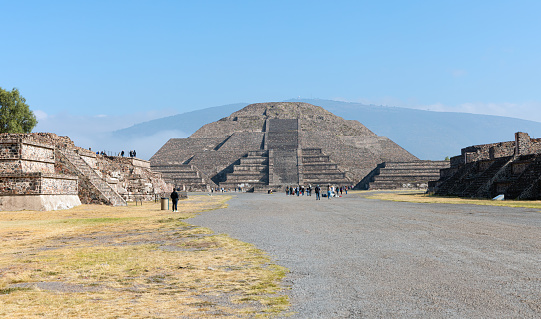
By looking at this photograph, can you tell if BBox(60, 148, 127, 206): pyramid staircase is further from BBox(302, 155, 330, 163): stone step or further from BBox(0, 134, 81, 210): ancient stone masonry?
BBox(302, 155, 330, 163): stone step

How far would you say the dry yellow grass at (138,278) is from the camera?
16.8 feet

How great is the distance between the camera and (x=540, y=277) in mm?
6418

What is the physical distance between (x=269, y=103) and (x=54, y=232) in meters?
99.3

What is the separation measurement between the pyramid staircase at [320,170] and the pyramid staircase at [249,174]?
5593 millimetres

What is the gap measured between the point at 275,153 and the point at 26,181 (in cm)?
5361

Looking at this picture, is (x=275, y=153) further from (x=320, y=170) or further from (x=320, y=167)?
(x=320, y=170)

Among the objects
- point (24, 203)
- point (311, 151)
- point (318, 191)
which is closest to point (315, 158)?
point (311, 151)

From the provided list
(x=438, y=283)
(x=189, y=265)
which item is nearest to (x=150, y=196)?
(x=189, y=265)

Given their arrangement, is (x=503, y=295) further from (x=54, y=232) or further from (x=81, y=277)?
(x=54, y=232)

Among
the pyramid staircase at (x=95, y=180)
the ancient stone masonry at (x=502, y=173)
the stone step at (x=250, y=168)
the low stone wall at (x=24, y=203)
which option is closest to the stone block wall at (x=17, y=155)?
the low stone wall at (x=24, y=203)

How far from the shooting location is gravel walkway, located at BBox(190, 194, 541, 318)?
16.5ft

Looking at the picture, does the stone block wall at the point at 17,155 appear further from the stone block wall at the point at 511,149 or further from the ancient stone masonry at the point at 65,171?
the stone block wall at the point at 511,149

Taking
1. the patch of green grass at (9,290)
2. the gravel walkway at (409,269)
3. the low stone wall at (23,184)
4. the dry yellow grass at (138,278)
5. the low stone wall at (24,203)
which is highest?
the low stone wall at (23,184)

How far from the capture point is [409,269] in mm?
7137
